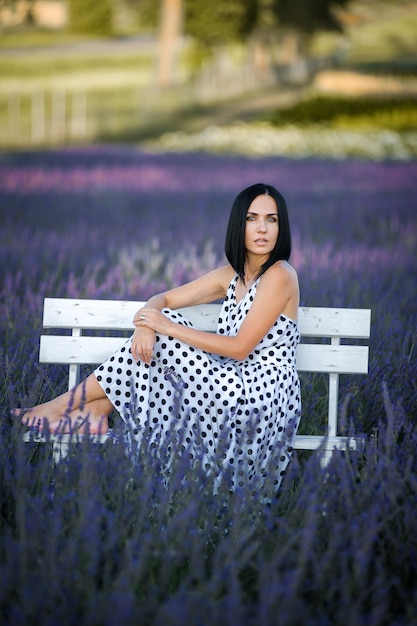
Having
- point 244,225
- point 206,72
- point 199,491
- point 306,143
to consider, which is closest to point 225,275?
point 244,225

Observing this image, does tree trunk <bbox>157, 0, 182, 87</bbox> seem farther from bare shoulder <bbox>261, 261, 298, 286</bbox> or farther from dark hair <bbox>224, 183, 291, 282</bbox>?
bare shoulder <bbox>261, 261, 298, 286</bbox>

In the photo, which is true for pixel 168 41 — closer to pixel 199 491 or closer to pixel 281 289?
pixel 281 289

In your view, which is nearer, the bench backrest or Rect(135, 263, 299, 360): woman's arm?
Rect(135, 263, 299, 360): woman's arm

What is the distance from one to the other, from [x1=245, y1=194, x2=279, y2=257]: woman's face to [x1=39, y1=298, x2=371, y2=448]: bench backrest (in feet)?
0.75

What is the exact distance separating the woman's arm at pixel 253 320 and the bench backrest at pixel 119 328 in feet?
0.39

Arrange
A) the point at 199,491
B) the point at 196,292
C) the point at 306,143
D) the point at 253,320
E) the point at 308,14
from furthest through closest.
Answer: the point at 308,14, the point at 306,143, the point at 196,292, the point at 253,320, the point at 199,491

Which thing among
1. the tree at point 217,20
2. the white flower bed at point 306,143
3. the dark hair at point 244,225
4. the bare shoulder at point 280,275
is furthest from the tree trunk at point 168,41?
the bare shoulder at point 280,275

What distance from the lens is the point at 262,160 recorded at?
11.5 meters

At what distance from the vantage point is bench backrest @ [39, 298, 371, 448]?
2.62m

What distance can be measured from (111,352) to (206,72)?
19.2 m

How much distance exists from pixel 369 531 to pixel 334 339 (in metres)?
1.08

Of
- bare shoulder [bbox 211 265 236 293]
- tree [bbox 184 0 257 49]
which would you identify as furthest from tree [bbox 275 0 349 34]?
bare shoulder [bbox 211 265 236 293]

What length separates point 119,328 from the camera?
2.65 meters

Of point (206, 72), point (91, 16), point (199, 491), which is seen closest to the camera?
Answer: point (199, 491)
